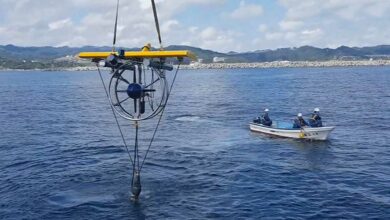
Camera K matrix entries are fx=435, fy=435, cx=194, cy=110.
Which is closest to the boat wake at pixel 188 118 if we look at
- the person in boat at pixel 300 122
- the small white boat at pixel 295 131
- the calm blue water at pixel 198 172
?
the calm blue water at pixel 198 172

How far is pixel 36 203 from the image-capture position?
32781 millimetres

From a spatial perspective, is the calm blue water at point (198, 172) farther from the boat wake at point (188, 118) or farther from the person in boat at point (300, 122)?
the person in boat at point (300, 122)

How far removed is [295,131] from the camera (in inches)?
2131

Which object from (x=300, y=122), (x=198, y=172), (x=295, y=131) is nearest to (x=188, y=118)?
(x=295, y=131)

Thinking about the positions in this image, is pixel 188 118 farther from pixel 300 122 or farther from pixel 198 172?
pixel 198 172

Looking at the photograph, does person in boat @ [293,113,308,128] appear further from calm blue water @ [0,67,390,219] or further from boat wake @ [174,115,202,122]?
boat wake @ [174,115,202,122]

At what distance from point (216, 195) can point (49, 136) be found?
3358 centimetres

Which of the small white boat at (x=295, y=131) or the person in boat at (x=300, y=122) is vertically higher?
the person in boat at (x=300, y=122)

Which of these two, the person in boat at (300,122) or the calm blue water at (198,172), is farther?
the person in boat at (300,122)

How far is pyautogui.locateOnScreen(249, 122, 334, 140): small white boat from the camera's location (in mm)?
52781

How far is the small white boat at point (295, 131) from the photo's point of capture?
52781 millimetres

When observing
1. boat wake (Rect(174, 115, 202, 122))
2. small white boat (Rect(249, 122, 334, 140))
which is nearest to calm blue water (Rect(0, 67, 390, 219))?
boat wake (Rect(174, 115, 202, 122))

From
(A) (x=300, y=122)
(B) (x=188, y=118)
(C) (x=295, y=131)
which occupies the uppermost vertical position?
(A) (x=300, y=122)

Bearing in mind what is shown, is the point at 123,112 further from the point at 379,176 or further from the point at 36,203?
the point at 379,176
